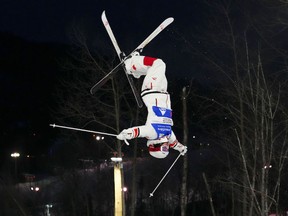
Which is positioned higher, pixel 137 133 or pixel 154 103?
pixel 154 103

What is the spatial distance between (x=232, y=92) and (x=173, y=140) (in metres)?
5.32

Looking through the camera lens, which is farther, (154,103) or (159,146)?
(159,146)

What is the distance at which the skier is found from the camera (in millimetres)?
2719

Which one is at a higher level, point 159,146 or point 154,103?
point 154,103

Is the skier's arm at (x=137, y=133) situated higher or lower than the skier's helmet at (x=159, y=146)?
higher

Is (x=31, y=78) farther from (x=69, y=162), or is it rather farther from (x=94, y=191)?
(x=94, y=191)

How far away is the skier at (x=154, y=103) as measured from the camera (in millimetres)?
2719

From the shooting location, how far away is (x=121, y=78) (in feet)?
31.8

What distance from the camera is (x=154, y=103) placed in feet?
9.00

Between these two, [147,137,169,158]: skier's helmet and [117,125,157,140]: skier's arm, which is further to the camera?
[147,137,169,158]: skier's helmet

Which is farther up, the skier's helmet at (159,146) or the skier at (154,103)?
the skier at (154,103)

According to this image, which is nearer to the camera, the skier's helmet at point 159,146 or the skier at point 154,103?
the skier at point 154,103

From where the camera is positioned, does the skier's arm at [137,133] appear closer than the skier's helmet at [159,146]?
Yes

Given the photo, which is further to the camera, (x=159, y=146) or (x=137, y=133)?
(x=159, y=146)
